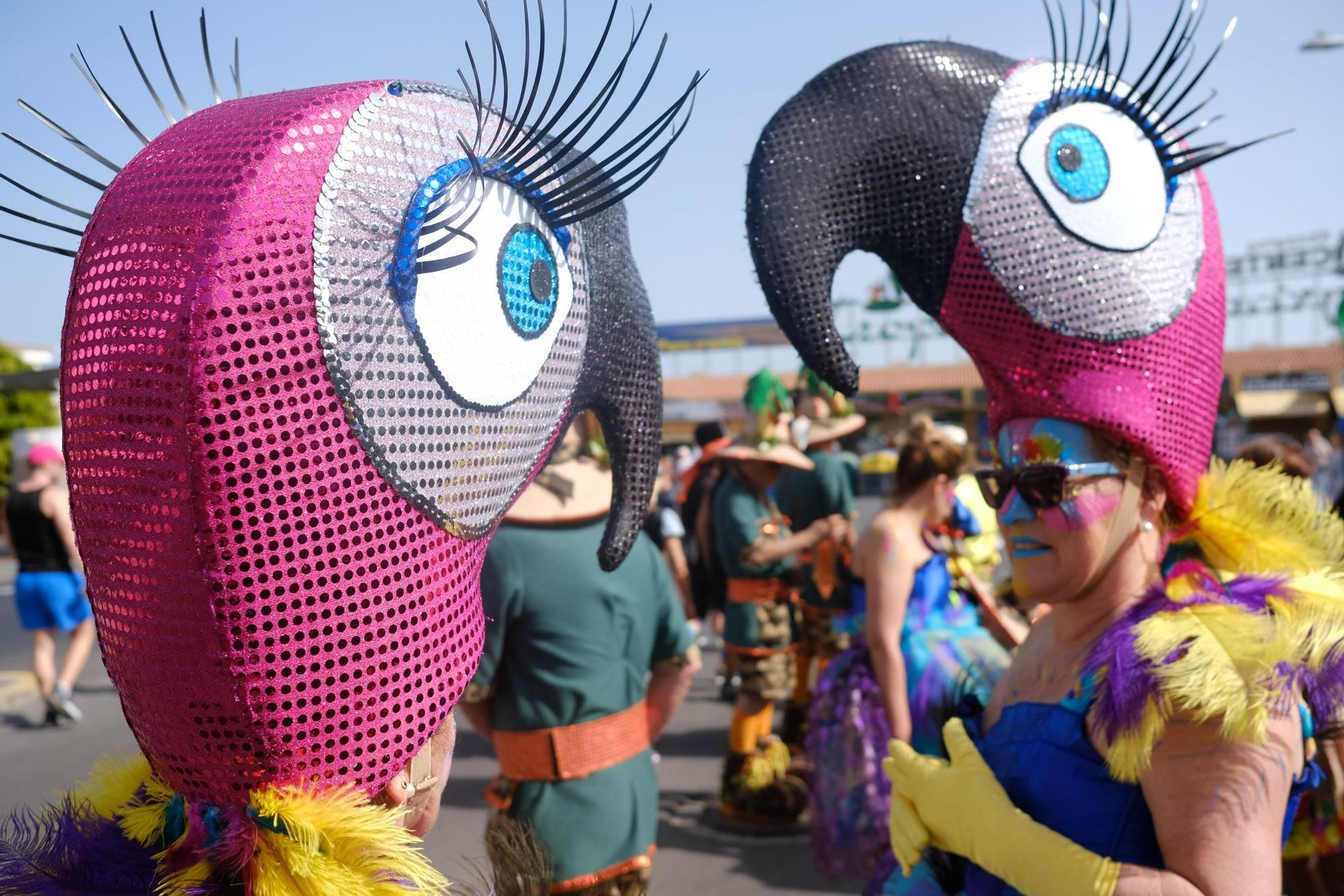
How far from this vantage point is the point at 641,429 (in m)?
1.46

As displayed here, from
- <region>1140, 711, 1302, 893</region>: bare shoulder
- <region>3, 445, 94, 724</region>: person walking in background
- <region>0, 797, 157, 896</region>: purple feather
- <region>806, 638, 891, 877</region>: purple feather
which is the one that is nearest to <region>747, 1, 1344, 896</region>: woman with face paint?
<region>1140, 711, 1302, 893</region>: bare shoulder

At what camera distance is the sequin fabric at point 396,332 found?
38.0 inches

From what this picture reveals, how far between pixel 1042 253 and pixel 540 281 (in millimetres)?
983

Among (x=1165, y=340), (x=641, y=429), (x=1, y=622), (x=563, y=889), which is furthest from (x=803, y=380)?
(x=1, y=622)

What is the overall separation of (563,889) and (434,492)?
199 centimetres

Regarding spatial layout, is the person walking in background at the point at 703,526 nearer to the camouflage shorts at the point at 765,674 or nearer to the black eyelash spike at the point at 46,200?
the camouflage shorts at the point at 765,674

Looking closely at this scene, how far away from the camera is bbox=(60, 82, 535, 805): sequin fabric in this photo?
92 cm

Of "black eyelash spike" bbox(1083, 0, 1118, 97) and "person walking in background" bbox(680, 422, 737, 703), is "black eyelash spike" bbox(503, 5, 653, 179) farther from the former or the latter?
"person walking in background" bbox(680, 422, 737, 703)

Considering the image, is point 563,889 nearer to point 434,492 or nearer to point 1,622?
point 434,492

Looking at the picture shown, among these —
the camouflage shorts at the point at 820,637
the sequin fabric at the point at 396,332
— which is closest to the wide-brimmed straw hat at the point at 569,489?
the sequin fabric at the point at 396,332

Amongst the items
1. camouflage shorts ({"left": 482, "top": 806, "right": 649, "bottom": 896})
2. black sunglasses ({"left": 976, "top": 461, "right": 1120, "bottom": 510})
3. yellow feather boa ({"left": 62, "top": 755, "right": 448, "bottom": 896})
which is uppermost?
black sunglasses ({"left": 976, "top": 461, "right": 1120, "bottom": 510})

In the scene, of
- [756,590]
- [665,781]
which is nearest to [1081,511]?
[756,590]

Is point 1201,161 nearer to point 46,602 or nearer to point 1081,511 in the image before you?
point 1081,511

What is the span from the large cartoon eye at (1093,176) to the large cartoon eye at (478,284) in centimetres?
98
